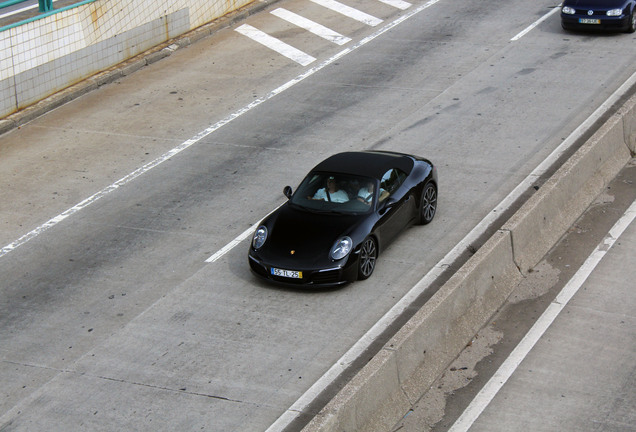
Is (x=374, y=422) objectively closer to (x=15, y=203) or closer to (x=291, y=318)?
(x=291, y=318)

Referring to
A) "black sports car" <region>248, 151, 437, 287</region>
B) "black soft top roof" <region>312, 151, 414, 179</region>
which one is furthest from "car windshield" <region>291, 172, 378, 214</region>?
"black soft top roof" <region>312, 151, 414, 179</region>

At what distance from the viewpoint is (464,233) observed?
14.0m

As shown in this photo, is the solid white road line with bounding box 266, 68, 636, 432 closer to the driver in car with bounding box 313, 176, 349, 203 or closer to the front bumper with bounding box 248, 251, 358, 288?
the front bumper with bounding box 248, 251, 358, 288

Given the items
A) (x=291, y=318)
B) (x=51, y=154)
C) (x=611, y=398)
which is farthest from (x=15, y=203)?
(x=611, y=398)

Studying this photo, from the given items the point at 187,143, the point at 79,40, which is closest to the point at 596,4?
the point at 187,143

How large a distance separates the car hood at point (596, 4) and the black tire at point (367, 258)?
497 inches

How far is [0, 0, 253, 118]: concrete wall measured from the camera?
65.1ft

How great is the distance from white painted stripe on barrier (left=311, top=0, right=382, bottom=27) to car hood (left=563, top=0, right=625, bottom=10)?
5160mm

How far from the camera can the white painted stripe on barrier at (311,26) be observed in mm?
24438

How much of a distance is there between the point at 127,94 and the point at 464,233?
9.91 m

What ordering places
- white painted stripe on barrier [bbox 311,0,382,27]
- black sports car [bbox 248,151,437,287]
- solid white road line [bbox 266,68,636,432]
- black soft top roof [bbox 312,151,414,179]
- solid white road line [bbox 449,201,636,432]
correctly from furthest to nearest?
1. white painted stripe on barrier [bbox 311,0,382,27]
2. black soft top roof [bbox 312,151,414,179]
3. black sports car [bbox 248,151,437,287]
4. solid white road line [bbox 266,68,636,432]
5. solid white road line [bbox 449,201,636,432]

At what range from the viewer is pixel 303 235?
1280 cm

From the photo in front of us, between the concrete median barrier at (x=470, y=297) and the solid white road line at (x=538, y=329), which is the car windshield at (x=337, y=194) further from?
the solid white road line at (x=538, y=329)

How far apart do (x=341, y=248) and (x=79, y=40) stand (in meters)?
11.5
